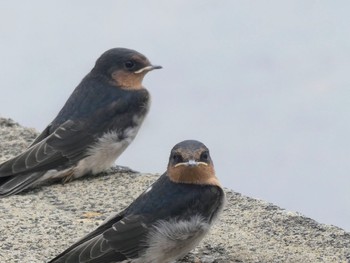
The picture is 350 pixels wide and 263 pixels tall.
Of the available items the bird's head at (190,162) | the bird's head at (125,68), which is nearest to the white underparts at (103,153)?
the bird's head at (125,68)

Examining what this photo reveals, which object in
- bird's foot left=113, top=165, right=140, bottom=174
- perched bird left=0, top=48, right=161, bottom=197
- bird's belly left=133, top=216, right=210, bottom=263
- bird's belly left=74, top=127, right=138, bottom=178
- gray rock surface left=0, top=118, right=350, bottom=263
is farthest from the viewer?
bird's foot left=113, top=165, right=140, bottom=174

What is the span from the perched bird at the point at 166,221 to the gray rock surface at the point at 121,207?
0.34 metres

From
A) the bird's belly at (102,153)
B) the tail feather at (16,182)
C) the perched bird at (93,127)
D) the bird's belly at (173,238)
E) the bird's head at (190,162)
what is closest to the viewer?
the bird's belly at (173,238)

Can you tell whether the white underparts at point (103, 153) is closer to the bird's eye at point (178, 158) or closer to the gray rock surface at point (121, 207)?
the gray rock surface at point (121, 207)

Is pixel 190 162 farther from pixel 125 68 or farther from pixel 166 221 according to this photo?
pixel 125 68

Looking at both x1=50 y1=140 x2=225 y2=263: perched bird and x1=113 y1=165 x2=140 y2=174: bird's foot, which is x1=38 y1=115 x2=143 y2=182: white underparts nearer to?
x1=113 y1=165 x2=140 y2=174: bird's foot

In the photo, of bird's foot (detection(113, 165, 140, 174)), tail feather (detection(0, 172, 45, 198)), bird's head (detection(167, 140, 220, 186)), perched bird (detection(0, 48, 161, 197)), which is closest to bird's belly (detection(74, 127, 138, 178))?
perched bird (detection(0, 48, 161, 197))

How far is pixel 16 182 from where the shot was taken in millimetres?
7531

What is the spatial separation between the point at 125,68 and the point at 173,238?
2.58 meters

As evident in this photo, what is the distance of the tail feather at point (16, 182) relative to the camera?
743 cm

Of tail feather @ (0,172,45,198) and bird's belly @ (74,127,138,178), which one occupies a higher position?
bird's belly @ (74,127,138,178)

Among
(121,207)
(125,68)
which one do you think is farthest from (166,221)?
(125,68)

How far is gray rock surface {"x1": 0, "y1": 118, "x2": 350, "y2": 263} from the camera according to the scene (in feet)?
20.4

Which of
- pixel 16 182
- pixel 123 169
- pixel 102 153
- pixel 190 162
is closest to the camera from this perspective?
pixel 190 162
